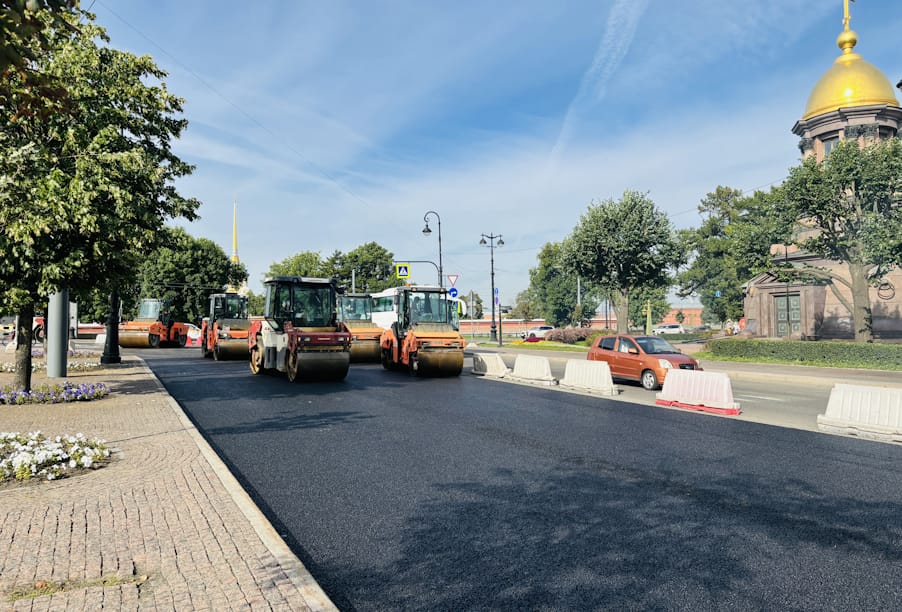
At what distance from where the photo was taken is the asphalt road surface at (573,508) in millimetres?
4176

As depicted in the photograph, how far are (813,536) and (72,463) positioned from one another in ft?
25.0

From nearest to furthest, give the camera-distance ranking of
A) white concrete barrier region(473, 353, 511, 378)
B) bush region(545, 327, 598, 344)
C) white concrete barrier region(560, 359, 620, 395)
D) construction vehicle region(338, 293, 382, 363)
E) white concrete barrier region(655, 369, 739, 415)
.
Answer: white concrete barrier region(655, 369, 739, 415) → white concrete barrier region(560, 359, 620, 395) → white concrete barrier region(473, 353, 511, 378) → construction vehicle region(338, 293, 382, 363) → bush region(545, 327, 598, 344)

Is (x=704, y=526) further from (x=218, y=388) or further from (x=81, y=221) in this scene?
(x=218, y=388)

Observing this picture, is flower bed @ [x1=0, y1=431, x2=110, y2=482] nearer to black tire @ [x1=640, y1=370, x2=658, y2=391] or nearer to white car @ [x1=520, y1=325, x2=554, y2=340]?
black tire @ [x1=640, y1=370, x2=658, y2=391]

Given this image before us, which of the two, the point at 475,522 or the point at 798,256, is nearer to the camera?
the point at 475,522

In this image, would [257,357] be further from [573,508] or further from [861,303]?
[861,303]

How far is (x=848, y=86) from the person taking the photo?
36.5 m

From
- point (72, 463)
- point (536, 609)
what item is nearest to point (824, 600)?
point (536, 609)

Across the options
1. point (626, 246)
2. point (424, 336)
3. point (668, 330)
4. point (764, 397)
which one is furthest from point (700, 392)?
point (668, 330)

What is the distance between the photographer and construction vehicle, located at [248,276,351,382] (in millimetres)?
16609

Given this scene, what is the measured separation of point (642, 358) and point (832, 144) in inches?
1002

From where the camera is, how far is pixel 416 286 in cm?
2028

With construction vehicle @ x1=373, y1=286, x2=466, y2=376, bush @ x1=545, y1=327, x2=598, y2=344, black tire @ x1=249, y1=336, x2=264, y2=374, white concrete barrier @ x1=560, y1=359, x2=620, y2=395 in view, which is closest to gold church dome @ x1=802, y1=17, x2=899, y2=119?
bush @ x1=545, y1=327, x2=598, y2=344

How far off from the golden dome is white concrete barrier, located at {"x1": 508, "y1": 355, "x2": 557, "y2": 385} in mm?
30640
